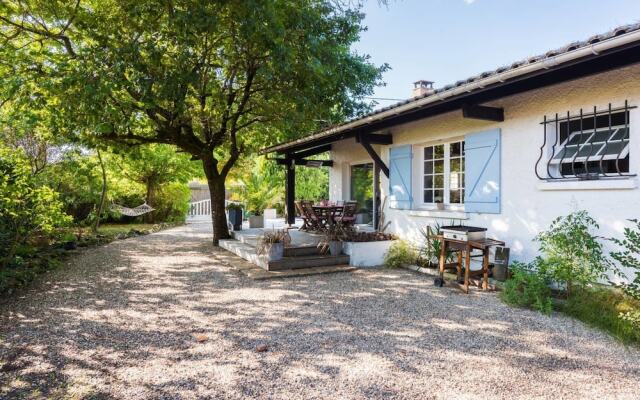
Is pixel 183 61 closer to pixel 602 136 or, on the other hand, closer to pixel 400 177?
pixel 400 177

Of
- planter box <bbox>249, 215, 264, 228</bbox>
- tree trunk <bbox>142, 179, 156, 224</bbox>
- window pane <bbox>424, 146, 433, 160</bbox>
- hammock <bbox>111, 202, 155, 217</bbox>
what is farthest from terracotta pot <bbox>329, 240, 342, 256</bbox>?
tree trunk <bbox>142, 179, 156, 224</bbox>

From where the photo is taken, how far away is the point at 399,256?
284 inches

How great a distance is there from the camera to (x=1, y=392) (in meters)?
2.57

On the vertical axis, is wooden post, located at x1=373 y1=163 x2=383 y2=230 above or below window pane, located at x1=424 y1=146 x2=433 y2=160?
below

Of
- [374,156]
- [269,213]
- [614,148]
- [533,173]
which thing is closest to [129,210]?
[269,213]

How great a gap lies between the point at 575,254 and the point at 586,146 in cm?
149

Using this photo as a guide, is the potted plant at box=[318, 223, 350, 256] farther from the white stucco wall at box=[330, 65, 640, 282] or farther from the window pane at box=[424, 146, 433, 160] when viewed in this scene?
the window pane at box=[424, 146, 433, 160]

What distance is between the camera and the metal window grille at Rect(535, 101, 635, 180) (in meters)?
4.67

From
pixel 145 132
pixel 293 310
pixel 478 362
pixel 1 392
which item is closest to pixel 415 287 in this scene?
pixel 293 310

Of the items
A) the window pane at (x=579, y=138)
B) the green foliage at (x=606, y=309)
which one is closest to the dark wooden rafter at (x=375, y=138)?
the window pane at (x=579, y=138)

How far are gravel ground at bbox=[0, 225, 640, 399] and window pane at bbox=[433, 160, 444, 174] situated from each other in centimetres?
254

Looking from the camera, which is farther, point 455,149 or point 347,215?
point 347,215

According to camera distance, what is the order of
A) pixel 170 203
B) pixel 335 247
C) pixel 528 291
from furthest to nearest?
1. pixel 170 203
2. pixel 335 247
3. pixel 528 291

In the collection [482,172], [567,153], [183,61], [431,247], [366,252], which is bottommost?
[366,252]
